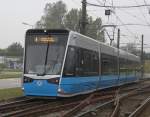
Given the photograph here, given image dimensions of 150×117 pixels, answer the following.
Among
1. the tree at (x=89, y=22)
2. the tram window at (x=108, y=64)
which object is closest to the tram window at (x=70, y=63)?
the tram window at (x=108, y=64)

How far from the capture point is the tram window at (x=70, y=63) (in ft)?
62.2

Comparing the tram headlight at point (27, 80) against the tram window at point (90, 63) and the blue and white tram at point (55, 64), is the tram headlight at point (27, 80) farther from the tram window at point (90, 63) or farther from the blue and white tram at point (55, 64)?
the tram window at point (90, 63)

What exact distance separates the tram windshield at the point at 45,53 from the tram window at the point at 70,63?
28cm

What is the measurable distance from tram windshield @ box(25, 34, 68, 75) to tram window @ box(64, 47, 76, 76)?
0.91 feet

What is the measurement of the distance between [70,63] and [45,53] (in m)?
1.14

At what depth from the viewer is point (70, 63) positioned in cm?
1923

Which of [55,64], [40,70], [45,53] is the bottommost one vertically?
[40,70]

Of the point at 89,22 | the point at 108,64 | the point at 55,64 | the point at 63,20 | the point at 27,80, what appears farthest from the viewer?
the point at 63,20

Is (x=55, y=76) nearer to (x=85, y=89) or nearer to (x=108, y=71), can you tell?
(x=85, y=89)

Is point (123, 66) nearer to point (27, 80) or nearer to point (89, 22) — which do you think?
point (27, 80)

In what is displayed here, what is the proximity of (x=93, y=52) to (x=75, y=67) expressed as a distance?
147 inches

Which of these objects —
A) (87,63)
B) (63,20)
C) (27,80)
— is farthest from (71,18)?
(27,80)

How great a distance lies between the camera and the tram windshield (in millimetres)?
18922

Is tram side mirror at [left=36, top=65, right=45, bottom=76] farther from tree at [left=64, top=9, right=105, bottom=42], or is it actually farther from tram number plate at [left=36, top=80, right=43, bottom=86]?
tree at [left=64, top=9, right=105, bottom=42]
